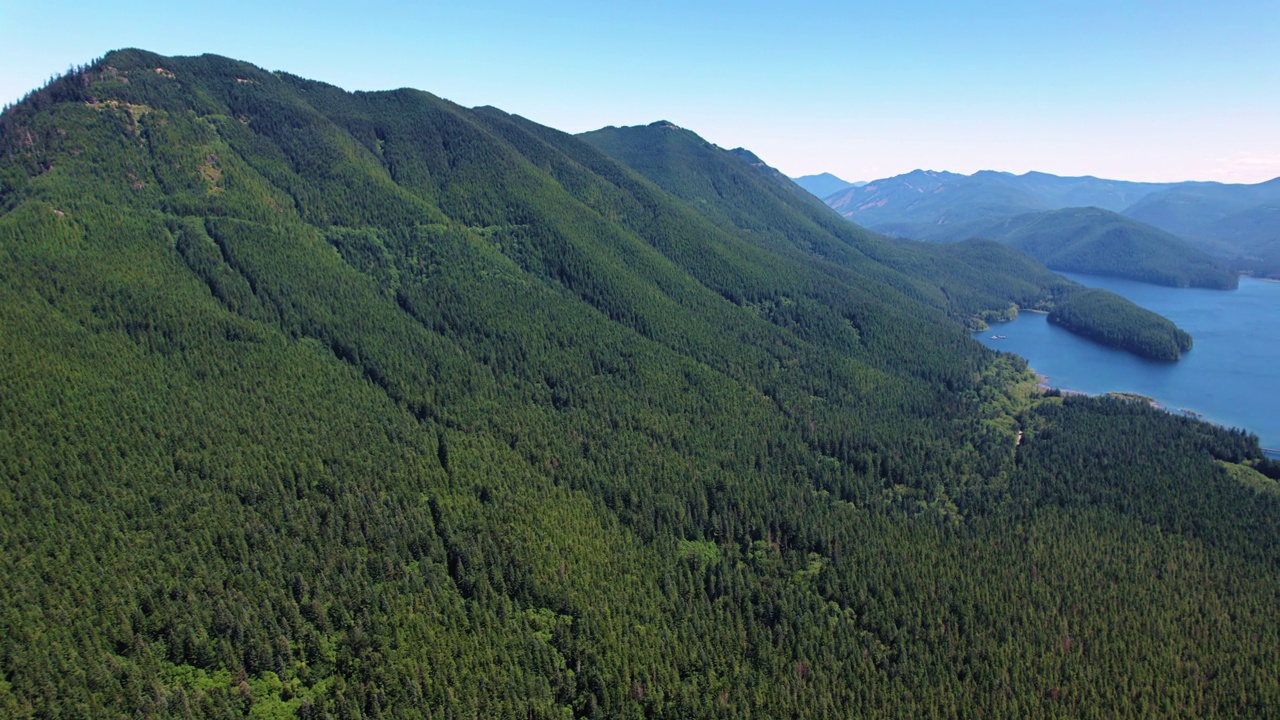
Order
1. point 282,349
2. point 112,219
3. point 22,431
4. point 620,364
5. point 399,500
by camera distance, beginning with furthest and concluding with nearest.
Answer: point 620,364 → point 112,219 → point 282,349 → point 399,500 → point 22,431

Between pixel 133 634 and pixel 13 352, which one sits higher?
pixel 13 352

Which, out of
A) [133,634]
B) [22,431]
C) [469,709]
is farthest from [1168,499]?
[22,431]

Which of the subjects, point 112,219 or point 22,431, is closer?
point 22,431

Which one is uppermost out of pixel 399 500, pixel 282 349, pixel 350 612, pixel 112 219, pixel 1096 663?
pixel 112 219

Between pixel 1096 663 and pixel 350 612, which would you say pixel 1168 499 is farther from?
pixel 350 612

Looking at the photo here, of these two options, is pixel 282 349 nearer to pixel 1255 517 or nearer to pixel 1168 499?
pixel 1168 499

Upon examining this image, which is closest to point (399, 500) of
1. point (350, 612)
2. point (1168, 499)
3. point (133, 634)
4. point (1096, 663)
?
point (350, 612)

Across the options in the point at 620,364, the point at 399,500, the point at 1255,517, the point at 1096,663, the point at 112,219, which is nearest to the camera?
the point at 1096,663
